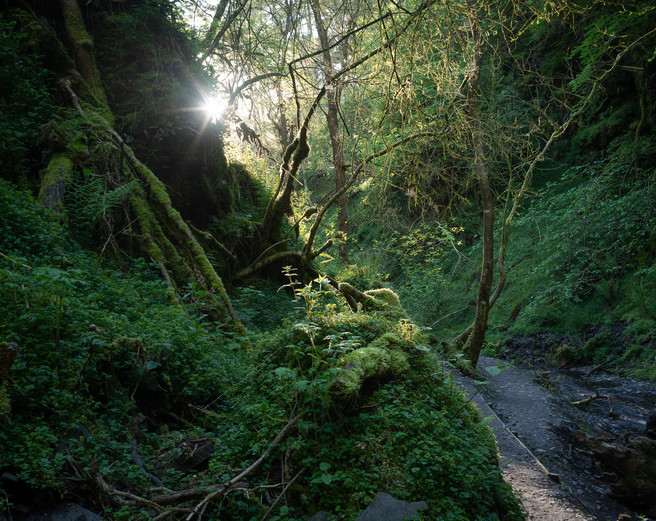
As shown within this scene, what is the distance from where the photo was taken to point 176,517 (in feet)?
7.91

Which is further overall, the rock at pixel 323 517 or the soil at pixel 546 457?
the soil at pixel 546 457

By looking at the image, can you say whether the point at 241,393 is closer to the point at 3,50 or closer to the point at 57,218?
the point at 57,218

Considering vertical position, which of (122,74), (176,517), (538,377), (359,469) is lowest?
(538,377)

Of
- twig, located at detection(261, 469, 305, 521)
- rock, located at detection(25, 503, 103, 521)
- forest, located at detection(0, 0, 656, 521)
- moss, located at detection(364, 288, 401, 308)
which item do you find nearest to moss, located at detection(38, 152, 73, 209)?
forest, located at detection(0, 0, 656, 521)

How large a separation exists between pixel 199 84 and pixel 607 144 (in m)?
12.6

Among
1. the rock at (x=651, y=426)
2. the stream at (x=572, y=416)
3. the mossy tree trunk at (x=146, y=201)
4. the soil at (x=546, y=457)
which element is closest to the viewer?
the soil at (x=546, y=457)

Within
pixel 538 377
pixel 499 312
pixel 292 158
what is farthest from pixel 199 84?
pixel 499 312

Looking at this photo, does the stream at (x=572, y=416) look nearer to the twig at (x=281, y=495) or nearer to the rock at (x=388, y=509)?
the rock at (x=388, y=509)

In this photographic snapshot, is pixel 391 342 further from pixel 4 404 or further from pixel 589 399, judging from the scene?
pixel 589 399

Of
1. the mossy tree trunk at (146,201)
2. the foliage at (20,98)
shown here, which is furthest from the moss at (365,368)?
the foliage at (20,98)

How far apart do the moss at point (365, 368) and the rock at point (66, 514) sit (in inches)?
64.8

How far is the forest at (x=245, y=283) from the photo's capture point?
2.63 meters

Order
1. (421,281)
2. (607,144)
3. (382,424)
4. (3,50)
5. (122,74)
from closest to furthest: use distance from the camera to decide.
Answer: (382,424) → (3,50) → (122,74) → (607,144) → (421,281)

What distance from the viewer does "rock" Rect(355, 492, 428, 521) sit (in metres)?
2.40
